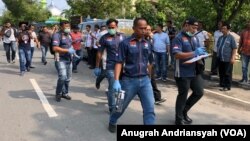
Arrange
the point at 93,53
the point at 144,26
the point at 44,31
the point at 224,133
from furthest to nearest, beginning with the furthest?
1. the point at 44,31
2. the point at 93,53
3. the point at 144,26
4. the point at 224,133

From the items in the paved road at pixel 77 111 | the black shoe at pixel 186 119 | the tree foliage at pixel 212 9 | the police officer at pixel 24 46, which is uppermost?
the tree foliage at pixel 212 9

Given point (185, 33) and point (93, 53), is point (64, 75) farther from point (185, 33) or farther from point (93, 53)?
point (93, 53)

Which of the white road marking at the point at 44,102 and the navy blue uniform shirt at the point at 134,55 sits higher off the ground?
the navy blue uniform shirt at the point at 134,55

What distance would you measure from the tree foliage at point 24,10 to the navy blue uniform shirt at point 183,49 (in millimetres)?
58235

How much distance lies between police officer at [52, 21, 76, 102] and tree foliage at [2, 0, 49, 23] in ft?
182

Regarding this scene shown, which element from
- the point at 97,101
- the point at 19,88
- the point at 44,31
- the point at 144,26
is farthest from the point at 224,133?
the point at 44,31

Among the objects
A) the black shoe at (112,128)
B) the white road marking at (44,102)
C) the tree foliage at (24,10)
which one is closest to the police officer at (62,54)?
the white road marking at (44,102)

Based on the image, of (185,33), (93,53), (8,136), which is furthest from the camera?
(93,53)

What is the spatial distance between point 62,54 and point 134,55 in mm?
3101

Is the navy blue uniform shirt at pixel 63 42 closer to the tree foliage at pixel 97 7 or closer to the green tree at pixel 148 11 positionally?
the green tree at pixel 148 11

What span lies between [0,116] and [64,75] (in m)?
1.71

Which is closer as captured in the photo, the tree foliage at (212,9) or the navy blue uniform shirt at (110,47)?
the navy blue uniform shirt at (110,47)

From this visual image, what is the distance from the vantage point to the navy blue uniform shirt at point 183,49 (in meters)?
6.36

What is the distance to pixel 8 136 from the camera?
6.01 metres
